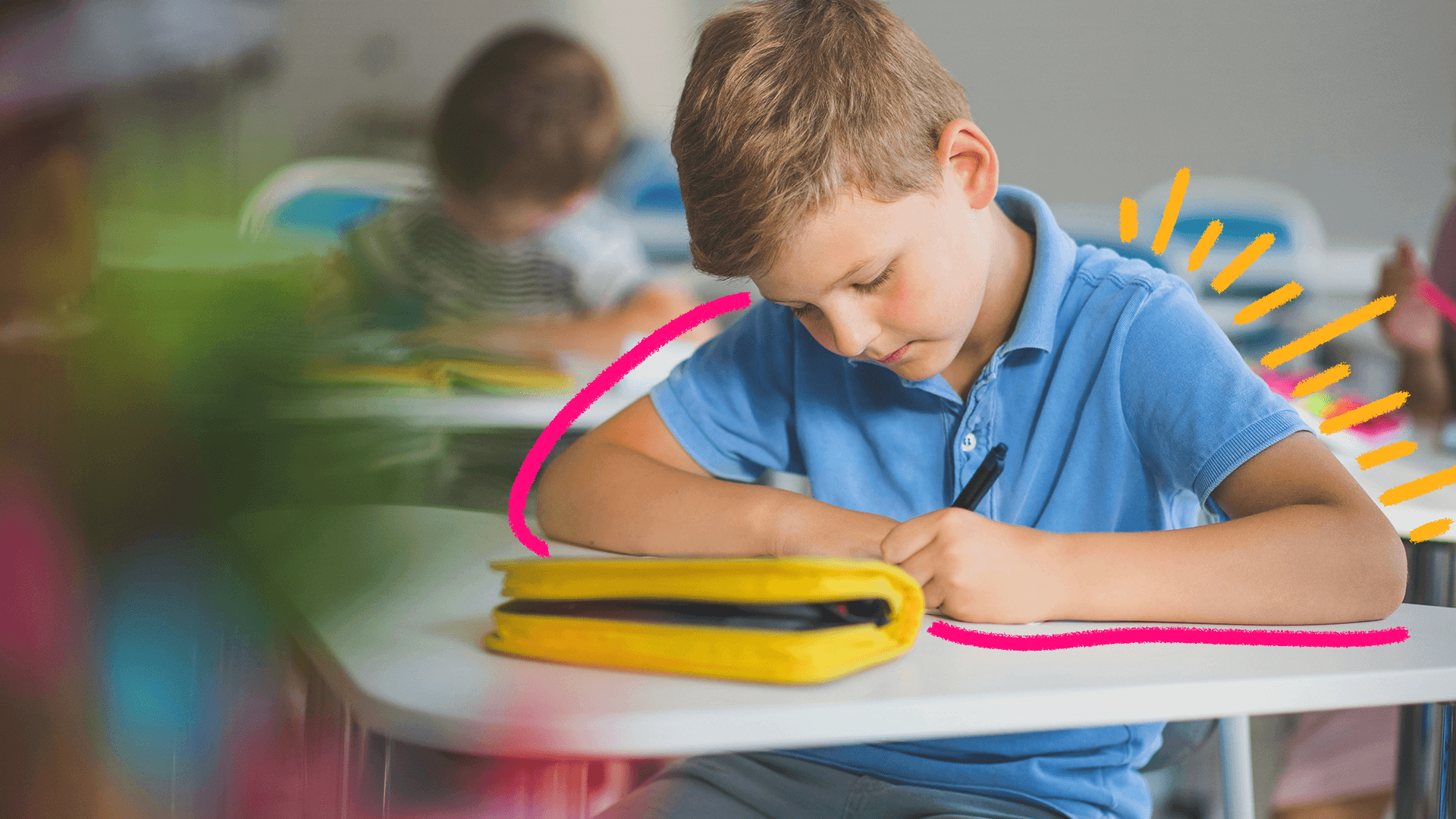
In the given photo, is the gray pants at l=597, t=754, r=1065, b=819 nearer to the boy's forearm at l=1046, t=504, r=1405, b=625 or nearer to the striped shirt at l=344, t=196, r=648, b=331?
the boy's forearm at l=1046, t=504, r=1405, b=625

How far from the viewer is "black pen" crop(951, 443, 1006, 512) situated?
23.1 inches

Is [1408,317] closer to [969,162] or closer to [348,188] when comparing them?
[969,162]

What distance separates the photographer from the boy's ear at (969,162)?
613 mm

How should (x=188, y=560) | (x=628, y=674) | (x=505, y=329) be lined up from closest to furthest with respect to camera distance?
(x=188, y=560)
(x=628, y=674)
(x=505, y=329)

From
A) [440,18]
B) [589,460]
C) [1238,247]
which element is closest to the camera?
[589,460]

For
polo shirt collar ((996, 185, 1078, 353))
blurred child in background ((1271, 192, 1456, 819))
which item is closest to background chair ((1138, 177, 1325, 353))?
blurred child in background ((1271, 192, 1456, 819))

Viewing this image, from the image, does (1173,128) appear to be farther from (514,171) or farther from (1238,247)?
(514,171)

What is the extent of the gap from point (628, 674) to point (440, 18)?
301 centimetres

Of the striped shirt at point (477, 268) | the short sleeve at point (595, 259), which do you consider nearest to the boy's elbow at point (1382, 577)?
the striped shirt at point (477, 268)

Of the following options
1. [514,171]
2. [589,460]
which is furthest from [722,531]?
[514,171]

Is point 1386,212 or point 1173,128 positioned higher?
point 1173,128

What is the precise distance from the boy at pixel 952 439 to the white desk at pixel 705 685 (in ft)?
0.16

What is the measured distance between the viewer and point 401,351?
1.93 feet

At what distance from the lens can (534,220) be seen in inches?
63.1
